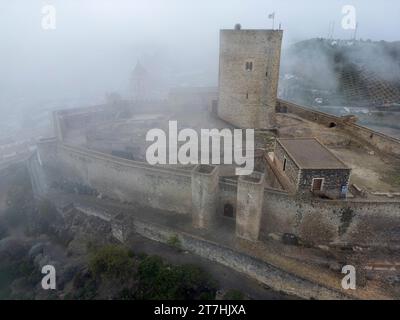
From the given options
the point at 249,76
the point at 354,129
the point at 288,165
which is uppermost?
the point at 249,76

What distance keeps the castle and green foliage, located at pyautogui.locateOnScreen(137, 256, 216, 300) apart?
2252mm

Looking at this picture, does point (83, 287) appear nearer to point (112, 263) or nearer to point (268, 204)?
point (112, 263)

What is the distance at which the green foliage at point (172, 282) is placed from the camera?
39.7ft

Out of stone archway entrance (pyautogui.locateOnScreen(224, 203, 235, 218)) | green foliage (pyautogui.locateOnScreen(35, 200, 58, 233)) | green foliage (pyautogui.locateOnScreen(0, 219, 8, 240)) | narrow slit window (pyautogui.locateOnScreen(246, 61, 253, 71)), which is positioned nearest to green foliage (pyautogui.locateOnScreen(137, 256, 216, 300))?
stone archway entrance (pyautogui.locateOnScreen(224, 203, 235, 218))

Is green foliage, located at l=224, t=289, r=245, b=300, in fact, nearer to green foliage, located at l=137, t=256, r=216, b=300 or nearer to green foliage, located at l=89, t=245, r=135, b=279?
green foliage, located at l=137, t=256, r=216, b=300

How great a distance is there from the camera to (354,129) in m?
18.4

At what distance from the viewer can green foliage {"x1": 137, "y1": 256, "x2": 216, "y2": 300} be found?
12102mm

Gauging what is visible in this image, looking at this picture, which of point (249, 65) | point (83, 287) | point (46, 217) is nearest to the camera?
point (83, 287)

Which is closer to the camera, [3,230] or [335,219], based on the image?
[335,219]

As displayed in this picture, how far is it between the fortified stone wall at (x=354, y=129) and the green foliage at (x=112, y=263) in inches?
538

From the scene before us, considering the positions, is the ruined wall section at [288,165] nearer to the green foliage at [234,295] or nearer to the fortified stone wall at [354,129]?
the green foliage at [234,295]

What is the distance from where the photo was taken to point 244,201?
12.6m

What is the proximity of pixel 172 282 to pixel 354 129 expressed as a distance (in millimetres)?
13275

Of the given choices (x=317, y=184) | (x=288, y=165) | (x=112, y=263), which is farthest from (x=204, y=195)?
(x=112, y=263)
